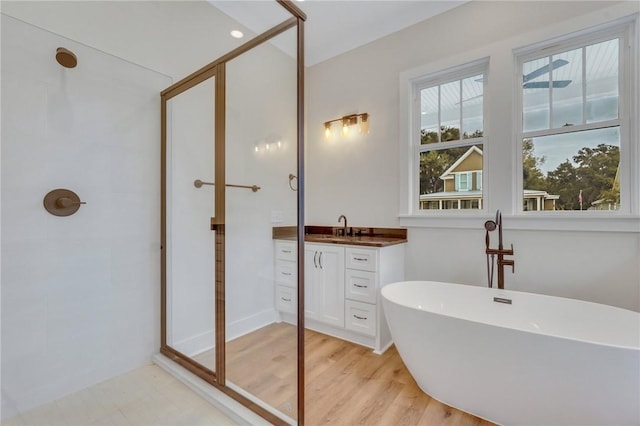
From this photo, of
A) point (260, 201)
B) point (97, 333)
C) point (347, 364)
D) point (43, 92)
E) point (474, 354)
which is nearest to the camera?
point (474, 354)

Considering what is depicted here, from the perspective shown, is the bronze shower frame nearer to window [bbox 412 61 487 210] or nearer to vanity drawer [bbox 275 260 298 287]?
vanity drawer [bbox 275 260 298 287]

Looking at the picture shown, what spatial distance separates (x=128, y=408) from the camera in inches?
61.1

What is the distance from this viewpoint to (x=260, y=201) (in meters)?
2.38

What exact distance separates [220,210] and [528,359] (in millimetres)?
1905

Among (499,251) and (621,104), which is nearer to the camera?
(621,104)

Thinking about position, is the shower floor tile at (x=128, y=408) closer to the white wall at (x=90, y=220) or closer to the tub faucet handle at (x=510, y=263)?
the white wall at (x=90, y=220)

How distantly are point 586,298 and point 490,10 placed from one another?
2264 millimetres

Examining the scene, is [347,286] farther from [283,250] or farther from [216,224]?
[216,224]

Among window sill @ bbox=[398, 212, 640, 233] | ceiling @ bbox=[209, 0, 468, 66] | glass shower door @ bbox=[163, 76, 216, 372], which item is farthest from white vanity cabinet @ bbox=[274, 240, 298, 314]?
ceiling @ bbox=[209, 0, 468, 66]

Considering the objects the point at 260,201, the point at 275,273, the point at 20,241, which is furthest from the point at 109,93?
the point at 275,273

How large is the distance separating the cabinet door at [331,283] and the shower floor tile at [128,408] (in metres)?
1.16

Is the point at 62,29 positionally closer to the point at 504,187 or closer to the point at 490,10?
the point at 490,10

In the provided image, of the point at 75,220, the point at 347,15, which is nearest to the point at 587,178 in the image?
the point at 347,15

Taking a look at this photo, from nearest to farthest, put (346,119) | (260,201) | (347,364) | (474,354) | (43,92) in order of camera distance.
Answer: (474,354) → (43,92) → (347,364) → (260,201) → (346,119)
